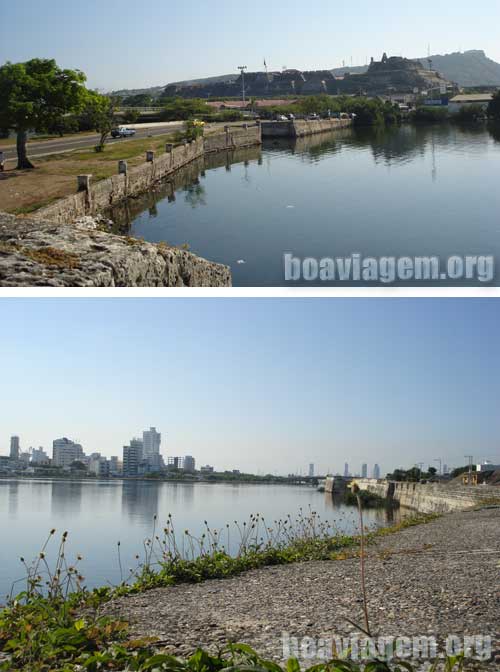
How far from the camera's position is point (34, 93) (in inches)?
468

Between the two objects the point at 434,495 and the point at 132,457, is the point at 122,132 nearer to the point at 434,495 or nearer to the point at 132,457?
Answer: the point at 434,495

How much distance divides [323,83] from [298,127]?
3059 millimetres

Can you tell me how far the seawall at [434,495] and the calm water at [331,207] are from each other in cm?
294

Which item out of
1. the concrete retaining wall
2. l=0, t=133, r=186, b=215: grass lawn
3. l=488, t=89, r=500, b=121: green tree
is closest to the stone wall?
the concrete retaining wall

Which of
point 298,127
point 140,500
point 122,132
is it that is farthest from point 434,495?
point 298,127

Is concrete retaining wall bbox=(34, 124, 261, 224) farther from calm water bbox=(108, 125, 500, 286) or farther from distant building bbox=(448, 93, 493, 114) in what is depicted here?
distant building bbox=(448, 93, 493, 114)

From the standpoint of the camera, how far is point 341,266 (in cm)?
723

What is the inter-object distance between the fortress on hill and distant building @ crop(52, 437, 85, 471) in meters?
16.1

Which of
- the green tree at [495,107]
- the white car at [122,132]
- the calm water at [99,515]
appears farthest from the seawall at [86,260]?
the green tree at [495,107]

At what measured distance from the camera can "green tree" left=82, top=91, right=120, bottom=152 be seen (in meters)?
15.2

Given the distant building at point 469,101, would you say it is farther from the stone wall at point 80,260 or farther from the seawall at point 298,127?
the stone wall at point 80,260

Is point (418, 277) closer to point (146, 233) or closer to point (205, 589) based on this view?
point (205, 589)

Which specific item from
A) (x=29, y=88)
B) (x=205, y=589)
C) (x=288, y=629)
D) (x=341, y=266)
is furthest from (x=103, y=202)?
(x=288, y=629)

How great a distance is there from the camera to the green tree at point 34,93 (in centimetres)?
1175
